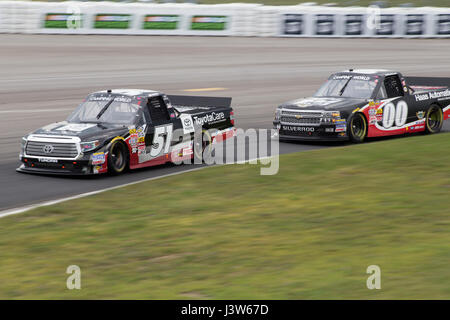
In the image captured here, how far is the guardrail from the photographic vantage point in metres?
35.8

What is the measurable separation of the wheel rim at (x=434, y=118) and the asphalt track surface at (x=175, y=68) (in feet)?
3.31

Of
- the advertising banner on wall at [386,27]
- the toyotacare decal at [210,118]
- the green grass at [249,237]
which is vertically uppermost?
the advertising banner on wall at [386,27]

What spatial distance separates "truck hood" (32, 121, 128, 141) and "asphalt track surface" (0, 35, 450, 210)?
73cm

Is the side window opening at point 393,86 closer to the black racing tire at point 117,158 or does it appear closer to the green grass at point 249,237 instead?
the green grass at point 249,237

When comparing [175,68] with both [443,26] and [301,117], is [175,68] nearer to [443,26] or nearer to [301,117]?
[301,117]

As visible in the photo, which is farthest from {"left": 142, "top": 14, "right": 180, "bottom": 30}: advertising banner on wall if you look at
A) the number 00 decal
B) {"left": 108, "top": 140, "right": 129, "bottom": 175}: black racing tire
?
{"left": 108, "top": 140, "right": 129, "bottom": 175}: black racing tire

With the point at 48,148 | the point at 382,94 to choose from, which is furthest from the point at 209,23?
the point at 48,148

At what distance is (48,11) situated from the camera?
117 feet

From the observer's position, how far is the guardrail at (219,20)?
117 ft

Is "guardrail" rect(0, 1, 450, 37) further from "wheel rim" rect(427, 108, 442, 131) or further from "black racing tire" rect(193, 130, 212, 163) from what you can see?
"black racing tire" rect(193, 130, 212, 163)

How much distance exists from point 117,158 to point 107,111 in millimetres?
1043

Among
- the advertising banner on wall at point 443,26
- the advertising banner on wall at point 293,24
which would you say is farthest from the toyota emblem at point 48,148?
the advertising banner on wall at point 443,26

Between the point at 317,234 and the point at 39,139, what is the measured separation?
19.2 feet
